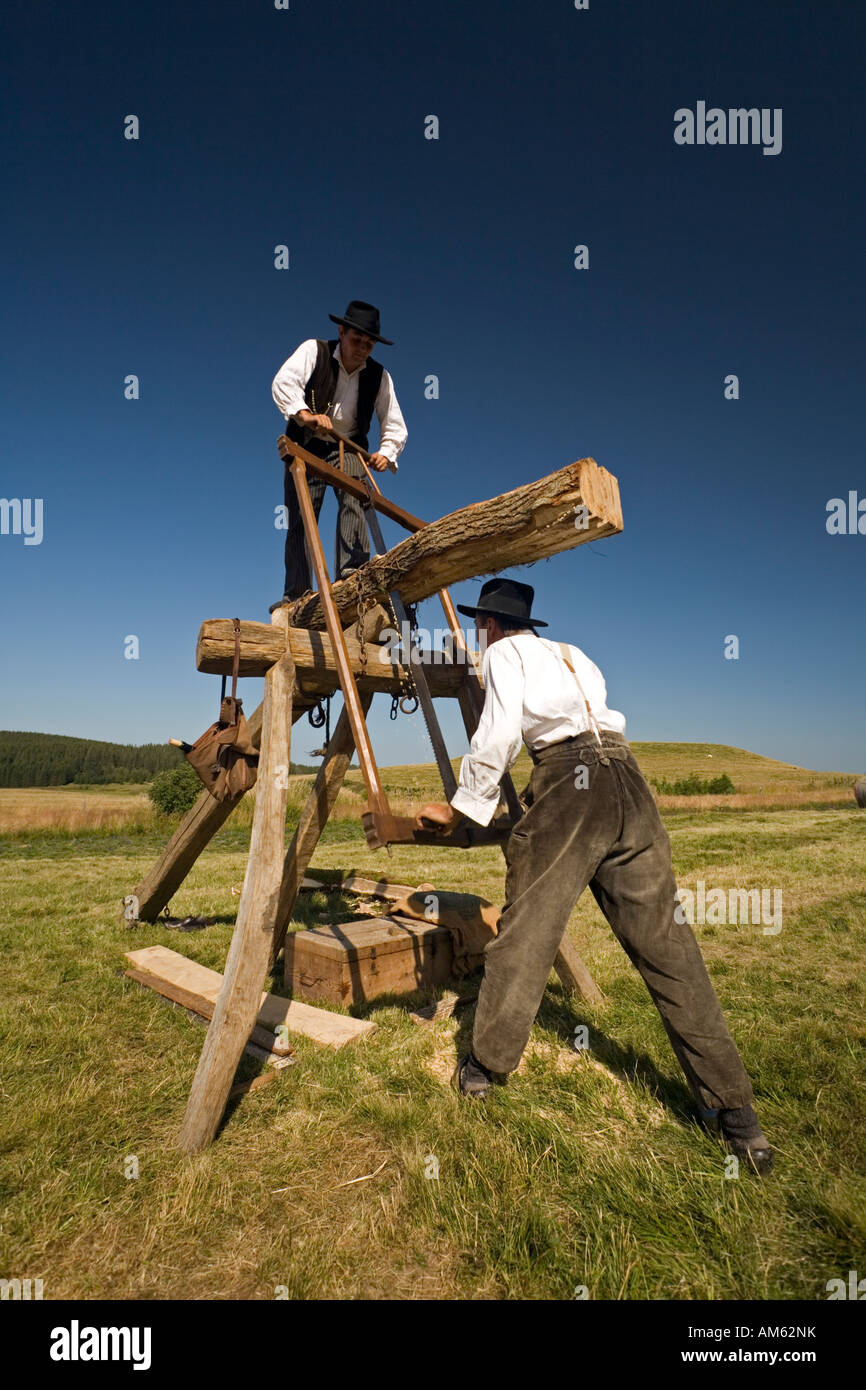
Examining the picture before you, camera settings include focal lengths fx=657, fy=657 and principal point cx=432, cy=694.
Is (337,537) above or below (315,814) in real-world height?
above

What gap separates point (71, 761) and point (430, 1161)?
10771 cm

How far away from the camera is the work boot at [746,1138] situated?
9.62ft

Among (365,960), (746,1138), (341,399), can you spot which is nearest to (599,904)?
(746,1138)

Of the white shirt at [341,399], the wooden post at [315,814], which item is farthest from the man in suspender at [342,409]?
the wooden post at [315,814]

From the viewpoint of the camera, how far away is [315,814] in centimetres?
600

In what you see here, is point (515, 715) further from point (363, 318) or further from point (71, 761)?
point (71, 761)

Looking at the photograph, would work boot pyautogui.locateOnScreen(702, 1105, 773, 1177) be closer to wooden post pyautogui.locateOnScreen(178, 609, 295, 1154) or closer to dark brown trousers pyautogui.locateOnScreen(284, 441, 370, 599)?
wooden post pyautogui.locateOnScreen(178, 609, 295, 1154)

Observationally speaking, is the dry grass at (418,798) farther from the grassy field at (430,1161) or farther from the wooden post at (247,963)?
the wooden post at (247,963)

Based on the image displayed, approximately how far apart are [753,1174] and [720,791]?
46.4 m

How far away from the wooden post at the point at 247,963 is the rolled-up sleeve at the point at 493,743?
1.09m

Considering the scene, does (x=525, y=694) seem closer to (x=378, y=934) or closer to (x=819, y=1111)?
(x=819, y=1111)

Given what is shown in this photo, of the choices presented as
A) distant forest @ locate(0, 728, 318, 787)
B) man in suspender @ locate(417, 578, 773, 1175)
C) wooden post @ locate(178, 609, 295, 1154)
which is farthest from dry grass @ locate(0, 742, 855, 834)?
distant forest @ locate(0, 728, 318, 787)

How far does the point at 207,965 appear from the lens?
6516 millimetres

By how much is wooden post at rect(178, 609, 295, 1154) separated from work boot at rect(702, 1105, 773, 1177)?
2.37m
